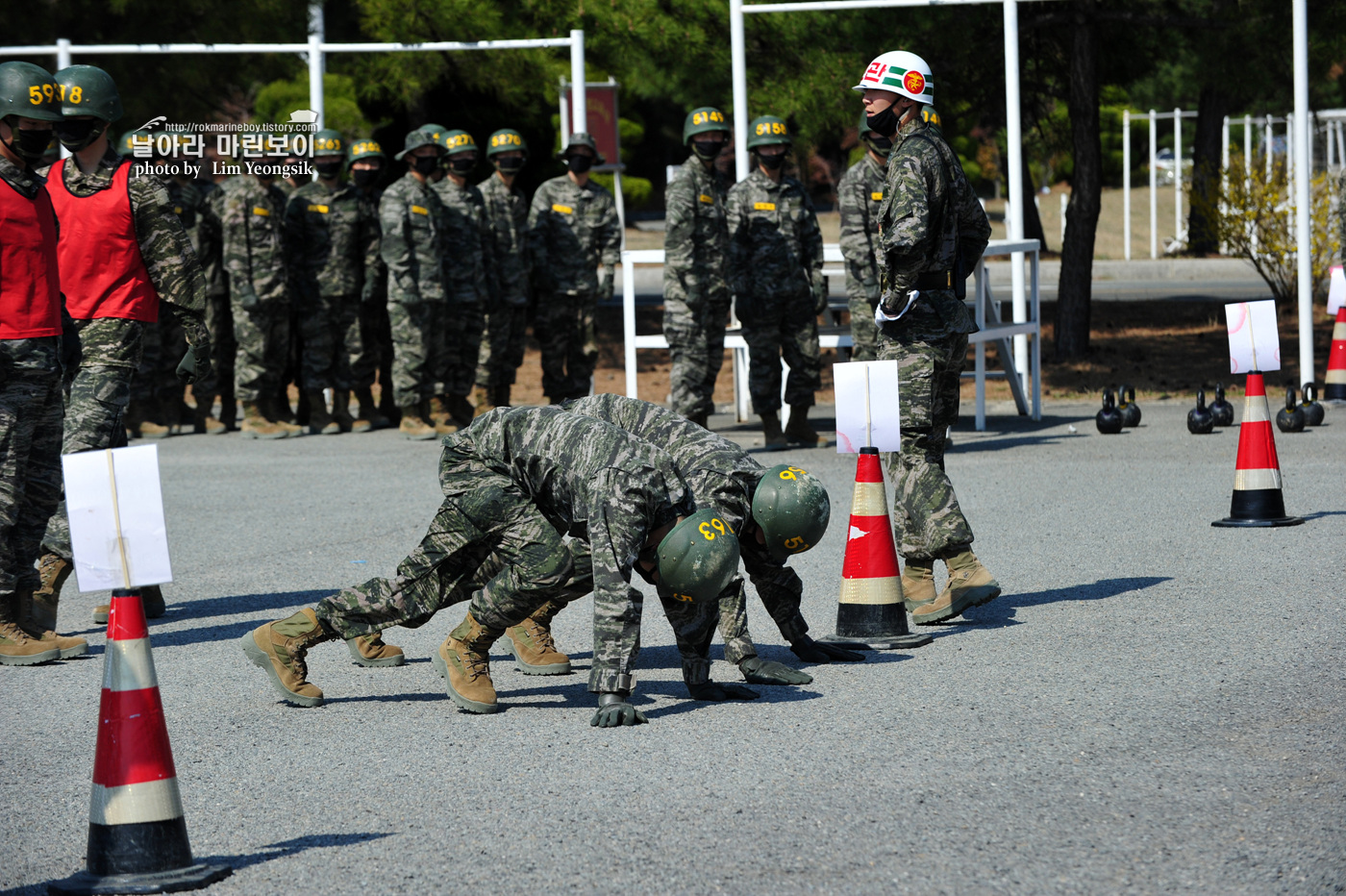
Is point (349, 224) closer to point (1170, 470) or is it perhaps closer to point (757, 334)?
point (757, 334)

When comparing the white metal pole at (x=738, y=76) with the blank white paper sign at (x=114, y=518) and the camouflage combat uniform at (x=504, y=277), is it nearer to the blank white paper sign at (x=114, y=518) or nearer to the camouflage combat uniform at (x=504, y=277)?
the camouflage combat uniform at (x=504, y=277)

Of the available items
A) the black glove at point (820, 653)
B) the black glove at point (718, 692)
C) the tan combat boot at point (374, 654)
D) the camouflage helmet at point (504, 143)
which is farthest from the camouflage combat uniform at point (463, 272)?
the black glove at point (718, 692)

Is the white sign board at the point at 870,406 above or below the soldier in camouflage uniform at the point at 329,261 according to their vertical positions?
below

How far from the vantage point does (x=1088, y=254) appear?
19.0 m

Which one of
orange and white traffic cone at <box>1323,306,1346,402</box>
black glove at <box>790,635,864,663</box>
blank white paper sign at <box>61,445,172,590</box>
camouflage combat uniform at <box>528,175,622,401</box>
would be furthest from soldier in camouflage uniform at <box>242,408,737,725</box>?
orange and white traffic cone at <box>1323,306,1346,402</box>

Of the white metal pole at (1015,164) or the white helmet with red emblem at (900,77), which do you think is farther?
the white metal pole at (1015,164)

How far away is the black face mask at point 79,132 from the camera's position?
729 cm

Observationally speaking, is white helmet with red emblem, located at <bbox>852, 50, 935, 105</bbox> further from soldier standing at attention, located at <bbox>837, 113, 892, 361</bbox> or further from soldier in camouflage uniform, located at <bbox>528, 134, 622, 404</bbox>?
soldier in camouflage uniform, located at <bbox>528, 134, 622, 404</bbox>

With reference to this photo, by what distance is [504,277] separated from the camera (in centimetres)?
1497

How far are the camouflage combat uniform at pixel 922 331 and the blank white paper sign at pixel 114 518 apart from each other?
3979 mm

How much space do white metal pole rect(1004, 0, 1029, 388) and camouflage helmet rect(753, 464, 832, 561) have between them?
9113 mm

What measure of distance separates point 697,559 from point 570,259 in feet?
32.4

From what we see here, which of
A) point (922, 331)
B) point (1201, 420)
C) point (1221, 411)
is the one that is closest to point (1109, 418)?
point (1201, 420)

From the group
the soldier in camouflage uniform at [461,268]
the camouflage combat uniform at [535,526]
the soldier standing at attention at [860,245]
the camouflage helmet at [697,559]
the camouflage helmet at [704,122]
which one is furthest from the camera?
the soldier in camouflage uniform at [461,268]
